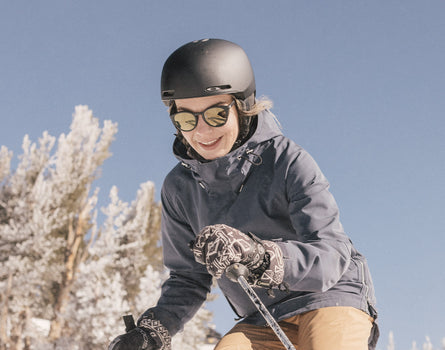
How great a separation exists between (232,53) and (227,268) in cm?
113

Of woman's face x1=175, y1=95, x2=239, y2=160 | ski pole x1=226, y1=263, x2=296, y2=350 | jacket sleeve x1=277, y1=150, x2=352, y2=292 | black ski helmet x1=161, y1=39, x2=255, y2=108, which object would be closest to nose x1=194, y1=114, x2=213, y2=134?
woman's face x1=175, y1=95, x2=239, y2=160

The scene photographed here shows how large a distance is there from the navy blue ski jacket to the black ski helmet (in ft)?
0.76

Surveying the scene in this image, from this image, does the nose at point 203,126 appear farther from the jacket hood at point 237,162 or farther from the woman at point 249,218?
the jacket hood at point 237,162

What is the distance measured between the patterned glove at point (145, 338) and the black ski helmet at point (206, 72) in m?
1.07

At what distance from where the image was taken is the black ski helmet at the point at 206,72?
7.30 ft

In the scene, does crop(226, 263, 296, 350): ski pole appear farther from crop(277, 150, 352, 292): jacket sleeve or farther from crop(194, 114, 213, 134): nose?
crop(194, 114, 213, 134): nose

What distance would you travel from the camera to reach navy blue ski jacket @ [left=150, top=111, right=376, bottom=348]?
6.26 feet

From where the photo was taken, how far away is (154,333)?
238 cm

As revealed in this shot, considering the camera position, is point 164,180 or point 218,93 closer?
point 218,93

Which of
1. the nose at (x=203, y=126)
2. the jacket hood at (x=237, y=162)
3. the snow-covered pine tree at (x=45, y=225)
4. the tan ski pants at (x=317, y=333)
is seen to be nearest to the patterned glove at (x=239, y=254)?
the tan ski pants at (x=317, y=333)

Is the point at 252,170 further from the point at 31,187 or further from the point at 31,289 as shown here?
the point at 31,187

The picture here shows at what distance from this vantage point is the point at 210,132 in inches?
90.4

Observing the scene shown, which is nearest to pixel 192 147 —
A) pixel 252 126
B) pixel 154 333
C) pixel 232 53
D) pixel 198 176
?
pixel 198 176

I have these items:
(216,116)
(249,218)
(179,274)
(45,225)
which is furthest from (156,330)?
(45,225)
